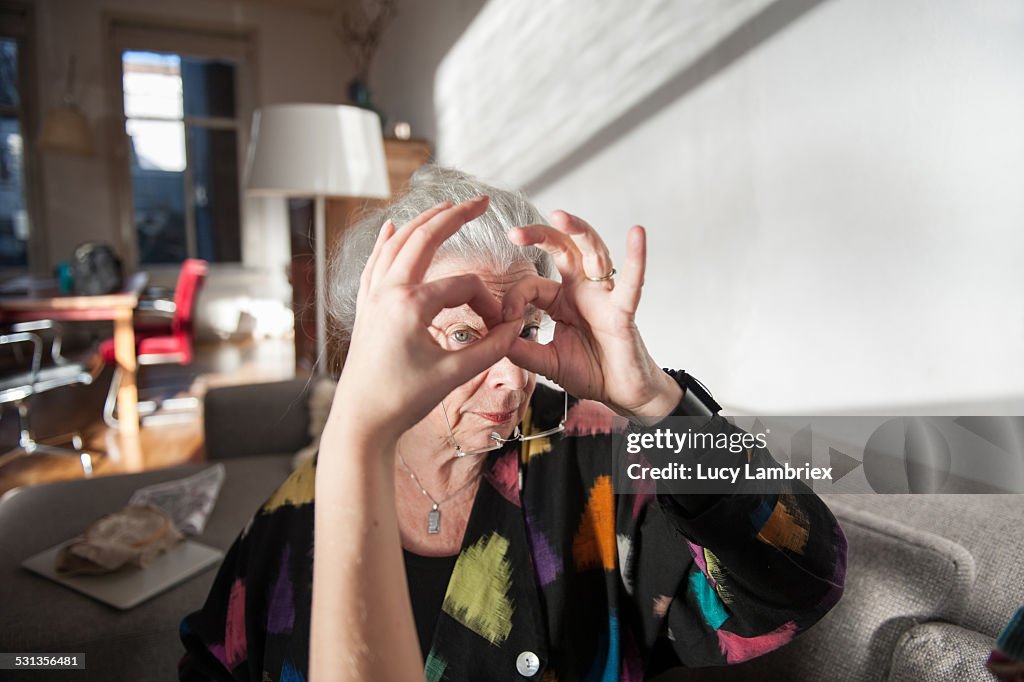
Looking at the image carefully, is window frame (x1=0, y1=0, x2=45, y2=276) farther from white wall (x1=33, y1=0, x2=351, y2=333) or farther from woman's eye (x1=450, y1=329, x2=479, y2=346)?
woman's eye (x1=450, y1=329, x2=479, y2=346)

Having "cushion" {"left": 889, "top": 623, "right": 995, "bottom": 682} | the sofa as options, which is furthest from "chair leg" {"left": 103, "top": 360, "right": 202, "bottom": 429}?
"cushion" {"left": 889, "top": 623, "right": 995, "bottom": 682}

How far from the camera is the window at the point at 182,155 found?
5660 mm

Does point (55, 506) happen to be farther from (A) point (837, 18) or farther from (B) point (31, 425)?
(B) point (31, 425)

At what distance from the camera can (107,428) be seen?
136 inches

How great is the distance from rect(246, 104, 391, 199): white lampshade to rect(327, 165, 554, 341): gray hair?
1.60 m

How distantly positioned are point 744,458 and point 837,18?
11.3 inches

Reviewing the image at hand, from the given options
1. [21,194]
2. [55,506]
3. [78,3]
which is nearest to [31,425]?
[55,506]

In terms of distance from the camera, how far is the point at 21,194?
5.21m

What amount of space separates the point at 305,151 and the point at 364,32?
3.36 metres

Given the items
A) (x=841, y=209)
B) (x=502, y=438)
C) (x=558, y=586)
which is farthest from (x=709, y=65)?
(x=558, y=586)

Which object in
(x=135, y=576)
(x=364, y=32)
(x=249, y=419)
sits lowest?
(x=135, y=576)

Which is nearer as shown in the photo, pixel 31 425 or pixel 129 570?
pixel 129 570

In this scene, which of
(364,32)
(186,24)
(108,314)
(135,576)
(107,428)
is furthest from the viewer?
(186,24)

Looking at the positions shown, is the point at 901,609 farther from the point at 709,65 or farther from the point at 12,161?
the point at 12,161
